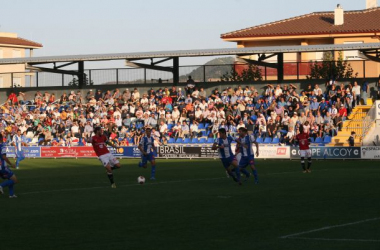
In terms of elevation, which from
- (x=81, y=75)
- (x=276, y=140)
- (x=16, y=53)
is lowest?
(x=276, y=140)

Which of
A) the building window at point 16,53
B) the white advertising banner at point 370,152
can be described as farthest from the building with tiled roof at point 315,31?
the building window at point 16,53

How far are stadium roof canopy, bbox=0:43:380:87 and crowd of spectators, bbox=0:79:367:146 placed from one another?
1.70 metres

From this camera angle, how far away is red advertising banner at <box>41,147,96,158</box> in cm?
4994

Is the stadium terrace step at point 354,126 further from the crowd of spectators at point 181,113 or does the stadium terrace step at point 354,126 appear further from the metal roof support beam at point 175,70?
the metal roof support beam at point 175,70

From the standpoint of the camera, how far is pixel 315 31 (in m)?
72.5

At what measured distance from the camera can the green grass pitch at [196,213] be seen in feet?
44.7

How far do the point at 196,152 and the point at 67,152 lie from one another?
882 centimetres

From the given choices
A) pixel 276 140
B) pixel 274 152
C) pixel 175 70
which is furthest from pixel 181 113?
pixel 274 152

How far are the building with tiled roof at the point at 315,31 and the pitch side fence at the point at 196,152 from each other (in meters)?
Answer: 24.6

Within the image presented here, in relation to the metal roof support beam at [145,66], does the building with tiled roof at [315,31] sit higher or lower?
higher

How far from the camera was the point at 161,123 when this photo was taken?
49.6m

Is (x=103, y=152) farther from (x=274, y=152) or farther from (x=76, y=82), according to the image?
(x=76, y=82)

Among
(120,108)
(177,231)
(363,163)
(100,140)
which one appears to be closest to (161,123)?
(120,108)

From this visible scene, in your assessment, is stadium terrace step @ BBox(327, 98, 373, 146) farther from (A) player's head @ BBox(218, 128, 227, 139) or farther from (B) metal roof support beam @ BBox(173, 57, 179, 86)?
(A) player's head @ BBox(218, 128, 227, 139)
